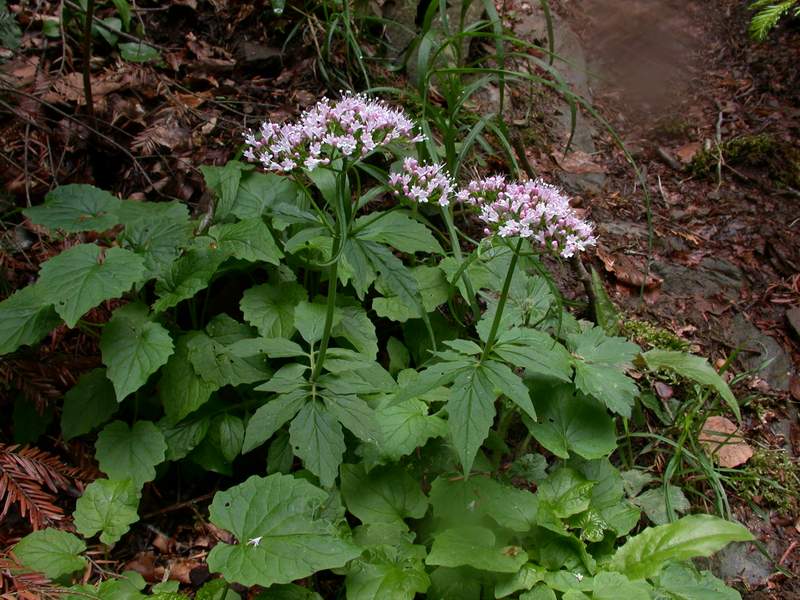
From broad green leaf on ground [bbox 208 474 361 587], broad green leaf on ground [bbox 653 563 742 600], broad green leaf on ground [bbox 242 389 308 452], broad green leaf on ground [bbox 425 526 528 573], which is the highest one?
broad green leaf on ground [bbox 242 389 308 452]

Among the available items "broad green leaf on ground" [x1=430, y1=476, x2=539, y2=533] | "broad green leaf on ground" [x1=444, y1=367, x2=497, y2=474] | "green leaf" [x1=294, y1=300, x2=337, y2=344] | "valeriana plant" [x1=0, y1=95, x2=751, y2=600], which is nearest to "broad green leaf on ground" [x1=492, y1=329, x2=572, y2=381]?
"valeriana plant" [x1=0, y1=95, x2=751, y2=600]

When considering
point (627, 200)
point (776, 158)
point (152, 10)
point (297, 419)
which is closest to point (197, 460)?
point (297, 419)

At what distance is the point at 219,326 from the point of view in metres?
2.44

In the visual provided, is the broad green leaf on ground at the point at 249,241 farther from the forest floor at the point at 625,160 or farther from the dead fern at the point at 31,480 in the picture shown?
the dead fern at the point at 31,480

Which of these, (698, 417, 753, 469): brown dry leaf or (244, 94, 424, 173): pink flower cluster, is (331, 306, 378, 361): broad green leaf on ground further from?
(698, 417, 753, 469): brown dry leaf

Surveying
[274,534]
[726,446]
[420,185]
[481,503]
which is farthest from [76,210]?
[726,446]

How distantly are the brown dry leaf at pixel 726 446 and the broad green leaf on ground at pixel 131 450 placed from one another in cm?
223

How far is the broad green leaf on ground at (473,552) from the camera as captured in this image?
195 cm

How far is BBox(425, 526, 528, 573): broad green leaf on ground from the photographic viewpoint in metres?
1.95

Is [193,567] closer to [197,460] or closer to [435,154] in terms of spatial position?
[197,460]

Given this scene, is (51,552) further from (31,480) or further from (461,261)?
(461,261)

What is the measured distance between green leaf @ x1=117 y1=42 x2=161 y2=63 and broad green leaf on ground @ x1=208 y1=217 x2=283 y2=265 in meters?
1.47

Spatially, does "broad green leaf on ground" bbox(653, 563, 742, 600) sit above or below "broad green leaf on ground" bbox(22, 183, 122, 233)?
below

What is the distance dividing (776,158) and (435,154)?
8.13 ft
